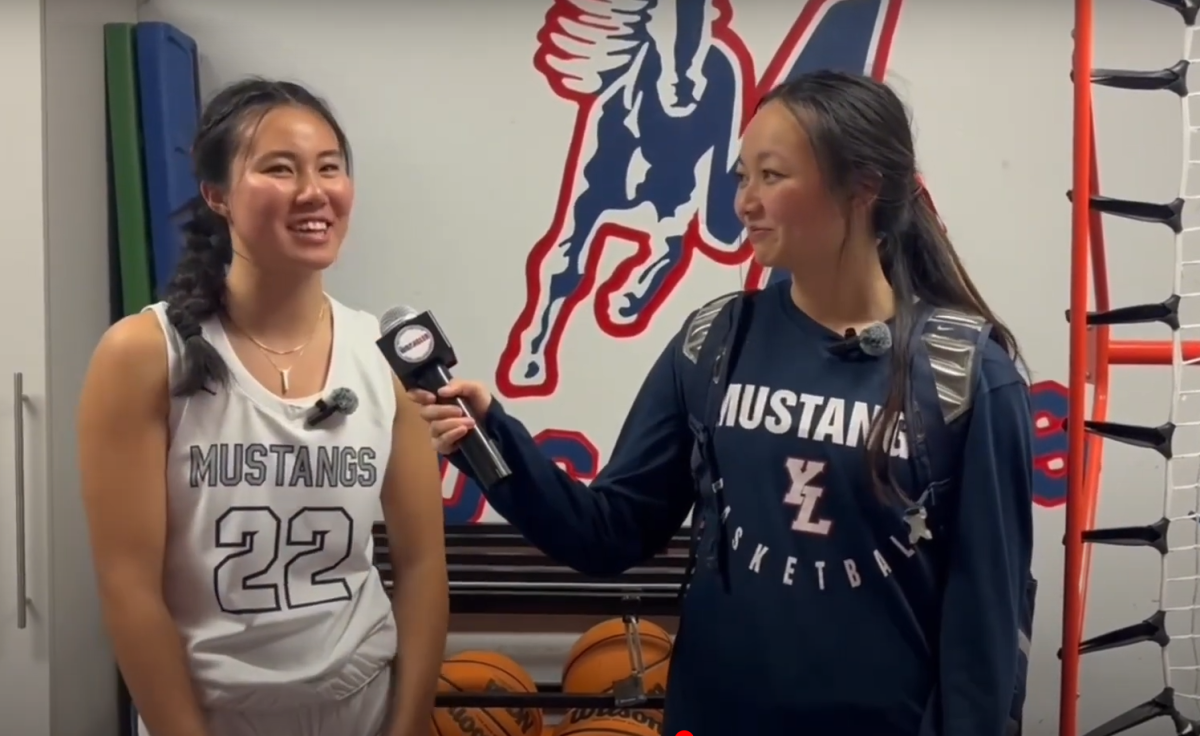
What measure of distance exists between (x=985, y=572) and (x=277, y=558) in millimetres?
862

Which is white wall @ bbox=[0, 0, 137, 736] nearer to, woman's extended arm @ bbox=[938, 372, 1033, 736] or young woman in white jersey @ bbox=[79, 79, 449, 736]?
young woman in white jersey @ bbox=[79, 79, 449, 736]

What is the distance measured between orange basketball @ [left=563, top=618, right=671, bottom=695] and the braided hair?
1253mm

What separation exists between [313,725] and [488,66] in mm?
1826

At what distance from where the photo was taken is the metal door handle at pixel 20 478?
218 centimetres

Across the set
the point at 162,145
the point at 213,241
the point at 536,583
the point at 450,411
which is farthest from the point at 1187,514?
the point at 162,145

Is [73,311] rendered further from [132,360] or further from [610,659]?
[610,659]

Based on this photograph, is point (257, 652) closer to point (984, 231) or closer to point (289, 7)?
point (289, 7)

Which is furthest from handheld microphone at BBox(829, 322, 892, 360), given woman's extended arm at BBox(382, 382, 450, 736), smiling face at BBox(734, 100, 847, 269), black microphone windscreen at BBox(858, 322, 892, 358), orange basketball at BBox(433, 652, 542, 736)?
orange basketball at BBox(433, 652, 542, 736)

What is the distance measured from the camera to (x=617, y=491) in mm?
1332

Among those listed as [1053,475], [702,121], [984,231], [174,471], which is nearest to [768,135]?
[174,471]

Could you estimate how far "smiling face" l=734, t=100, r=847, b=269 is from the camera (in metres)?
1.17

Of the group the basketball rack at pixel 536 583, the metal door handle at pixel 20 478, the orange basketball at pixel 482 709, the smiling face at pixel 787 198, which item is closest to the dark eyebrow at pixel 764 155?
the smiling face at pixel 787 198

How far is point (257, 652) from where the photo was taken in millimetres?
1288

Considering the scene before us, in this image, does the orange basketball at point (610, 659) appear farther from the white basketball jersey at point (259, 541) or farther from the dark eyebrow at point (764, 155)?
the dark eyebrow at point (764, 155)
